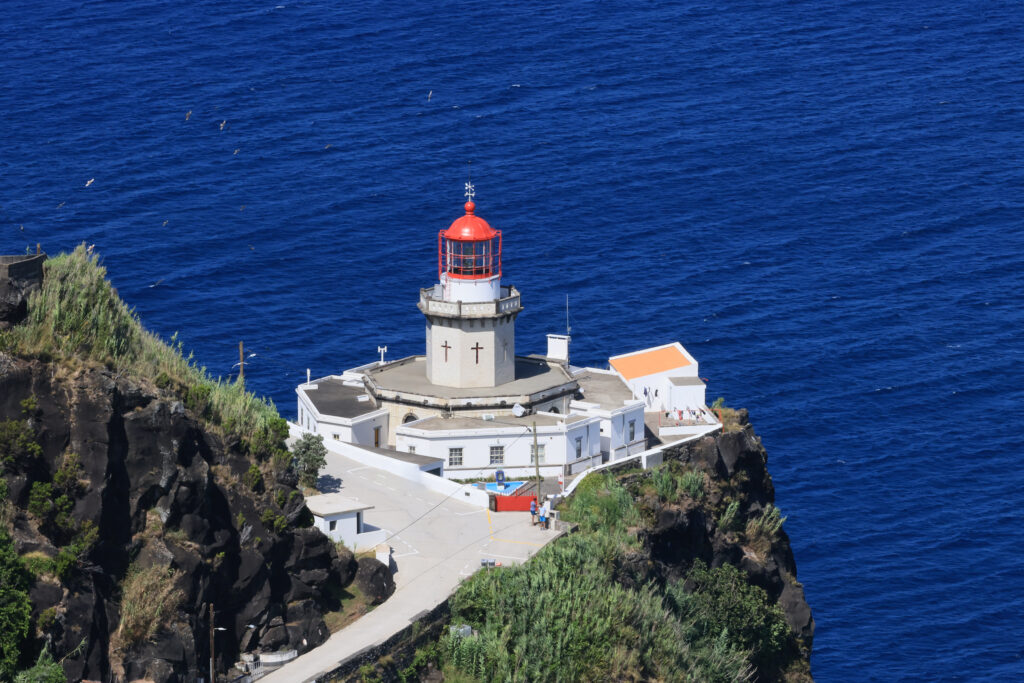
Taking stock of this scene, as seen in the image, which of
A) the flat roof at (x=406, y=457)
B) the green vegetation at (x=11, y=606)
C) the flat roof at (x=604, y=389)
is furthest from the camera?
the flat roof at (x=604, y=389)

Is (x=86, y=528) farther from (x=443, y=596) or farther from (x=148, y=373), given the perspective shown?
(x=443, y=596)

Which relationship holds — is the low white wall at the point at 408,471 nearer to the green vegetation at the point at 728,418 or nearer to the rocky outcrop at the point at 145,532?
the rocky outcrop at the point at 145,532

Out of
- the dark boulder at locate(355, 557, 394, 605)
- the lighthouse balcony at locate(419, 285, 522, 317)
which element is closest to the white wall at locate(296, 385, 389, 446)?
the lighthouse balcony at locate(419, 285, 522, 317)

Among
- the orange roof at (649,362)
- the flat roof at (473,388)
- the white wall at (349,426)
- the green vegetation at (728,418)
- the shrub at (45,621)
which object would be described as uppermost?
the orange roof at (649,362)

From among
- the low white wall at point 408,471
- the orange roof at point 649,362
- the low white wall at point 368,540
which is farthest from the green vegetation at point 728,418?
the low white wall at point 368,540

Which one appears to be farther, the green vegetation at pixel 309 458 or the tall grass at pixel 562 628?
the green vegetation at pixel 309 458

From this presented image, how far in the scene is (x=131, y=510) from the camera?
50188 millimetres

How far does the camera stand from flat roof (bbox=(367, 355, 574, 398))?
78938 millimetres

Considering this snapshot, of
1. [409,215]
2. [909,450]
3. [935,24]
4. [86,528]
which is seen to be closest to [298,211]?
[409,215]

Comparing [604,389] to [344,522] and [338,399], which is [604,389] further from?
[344,522]

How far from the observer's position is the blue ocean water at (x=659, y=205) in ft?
347

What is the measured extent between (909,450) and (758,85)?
70221mm

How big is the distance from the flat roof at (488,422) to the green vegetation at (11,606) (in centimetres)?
3262

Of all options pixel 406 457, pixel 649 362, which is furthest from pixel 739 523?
pixel 406 457
